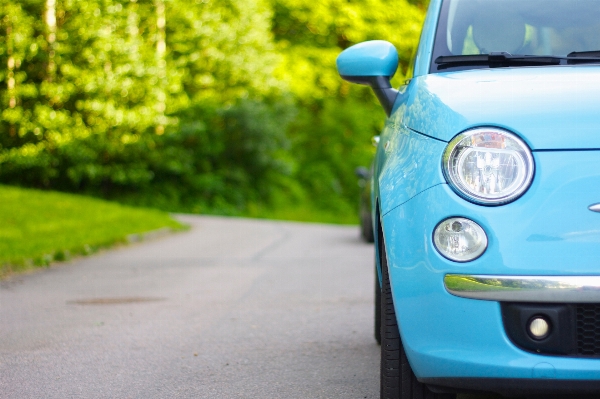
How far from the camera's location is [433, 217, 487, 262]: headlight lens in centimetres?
292

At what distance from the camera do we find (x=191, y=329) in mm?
6125

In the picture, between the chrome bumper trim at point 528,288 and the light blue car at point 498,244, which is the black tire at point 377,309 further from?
the chrome bumper trim at point 528,288

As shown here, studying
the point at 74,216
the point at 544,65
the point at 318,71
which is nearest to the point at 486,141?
the point at 544,65

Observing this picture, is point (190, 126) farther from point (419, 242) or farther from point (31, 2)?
point (419, 242)

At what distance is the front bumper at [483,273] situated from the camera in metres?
2.86

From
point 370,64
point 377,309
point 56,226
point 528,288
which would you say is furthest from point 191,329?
point 56,226

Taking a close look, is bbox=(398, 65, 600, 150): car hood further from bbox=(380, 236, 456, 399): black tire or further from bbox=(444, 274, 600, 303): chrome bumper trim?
bbox=(380, 236, 456, 399): black tire

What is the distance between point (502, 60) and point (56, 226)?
11296mm

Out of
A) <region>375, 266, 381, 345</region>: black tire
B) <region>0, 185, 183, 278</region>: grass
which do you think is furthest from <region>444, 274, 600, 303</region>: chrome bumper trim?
<region>0, 185, 183, 278</region>: grass

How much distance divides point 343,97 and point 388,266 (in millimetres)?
36310

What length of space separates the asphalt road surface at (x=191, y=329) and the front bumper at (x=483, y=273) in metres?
1.27

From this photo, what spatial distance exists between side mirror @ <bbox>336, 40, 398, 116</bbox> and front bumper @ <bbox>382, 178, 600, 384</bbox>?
1243mm

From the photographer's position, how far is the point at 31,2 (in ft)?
73.9

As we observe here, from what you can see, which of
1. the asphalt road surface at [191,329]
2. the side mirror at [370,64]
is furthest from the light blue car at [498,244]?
the asphalt road surface at [191,329]
